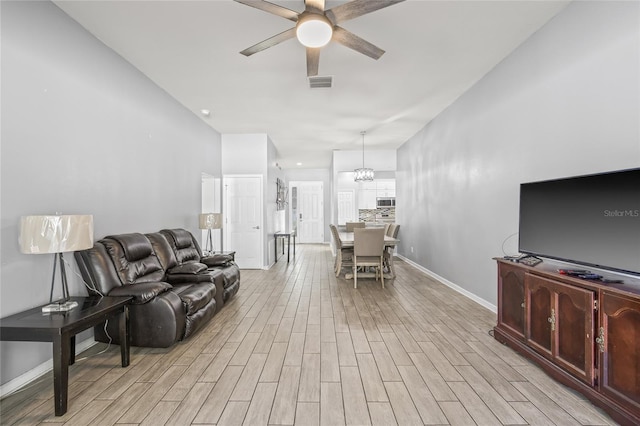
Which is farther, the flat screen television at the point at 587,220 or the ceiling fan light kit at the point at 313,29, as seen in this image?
the ceiling fan light kit at the point at 313,29

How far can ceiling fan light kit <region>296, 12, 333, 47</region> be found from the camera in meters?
2.15

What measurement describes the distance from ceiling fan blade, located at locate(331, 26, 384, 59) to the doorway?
347 inches

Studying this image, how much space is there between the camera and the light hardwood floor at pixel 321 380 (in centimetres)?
179

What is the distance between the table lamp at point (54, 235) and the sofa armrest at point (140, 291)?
42cm

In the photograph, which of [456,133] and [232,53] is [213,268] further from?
[456,133]

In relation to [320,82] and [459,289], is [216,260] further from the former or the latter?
[459,289]

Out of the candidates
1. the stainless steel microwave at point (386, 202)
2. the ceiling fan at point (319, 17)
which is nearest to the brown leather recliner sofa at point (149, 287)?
the ceiling fan at point (319, 17)

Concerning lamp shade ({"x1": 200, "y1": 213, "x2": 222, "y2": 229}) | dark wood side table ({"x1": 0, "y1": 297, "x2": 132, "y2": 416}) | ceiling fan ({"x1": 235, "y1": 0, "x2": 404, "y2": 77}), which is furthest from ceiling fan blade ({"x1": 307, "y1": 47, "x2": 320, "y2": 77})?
lamp shade ({"x1": 200, "y1": 213, "x2": 222, "y2": 229})

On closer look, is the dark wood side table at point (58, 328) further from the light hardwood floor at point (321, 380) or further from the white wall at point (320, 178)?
the white wall at point (320, 178)

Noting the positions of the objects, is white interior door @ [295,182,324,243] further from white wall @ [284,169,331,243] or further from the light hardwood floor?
the light hardwood floor

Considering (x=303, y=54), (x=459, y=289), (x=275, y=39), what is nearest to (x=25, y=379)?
(x=275, y=39)

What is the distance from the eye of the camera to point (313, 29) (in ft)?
7.20

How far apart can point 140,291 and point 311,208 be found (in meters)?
8.96

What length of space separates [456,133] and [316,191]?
7249mm
